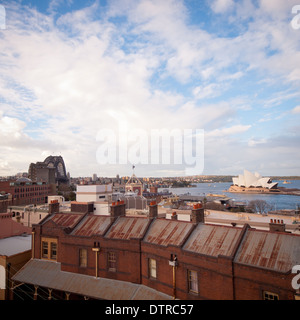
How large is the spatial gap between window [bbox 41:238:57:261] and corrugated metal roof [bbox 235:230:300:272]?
1621cm

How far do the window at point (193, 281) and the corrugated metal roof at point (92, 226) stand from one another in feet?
26.1

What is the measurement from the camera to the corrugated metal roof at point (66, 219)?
73.8ft

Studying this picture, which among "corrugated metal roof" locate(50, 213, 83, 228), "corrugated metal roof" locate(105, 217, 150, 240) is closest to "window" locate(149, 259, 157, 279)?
"corrugated metal roof" locate(105, 217, 150, 240)

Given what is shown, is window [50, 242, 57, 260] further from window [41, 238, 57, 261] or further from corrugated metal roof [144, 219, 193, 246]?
corrugated metal roof [144, 219, 193, 246]

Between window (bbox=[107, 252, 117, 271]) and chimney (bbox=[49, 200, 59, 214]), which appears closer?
window (bbox=[107, 252, 117, 271])

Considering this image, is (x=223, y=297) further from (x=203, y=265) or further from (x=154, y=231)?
(x=154, y=231)

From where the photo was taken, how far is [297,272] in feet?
37.5

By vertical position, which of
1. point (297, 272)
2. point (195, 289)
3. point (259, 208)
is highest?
point (297, 272)

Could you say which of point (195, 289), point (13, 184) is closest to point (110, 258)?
point (195, 289)

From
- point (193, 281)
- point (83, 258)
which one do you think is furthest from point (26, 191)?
point (193, 281)

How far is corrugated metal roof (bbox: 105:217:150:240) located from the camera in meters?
18.8

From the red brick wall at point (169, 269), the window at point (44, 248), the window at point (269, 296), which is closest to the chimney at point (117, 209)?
the red brick wall at point (169, 269)

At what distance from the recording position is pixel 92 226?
69.9 feet
